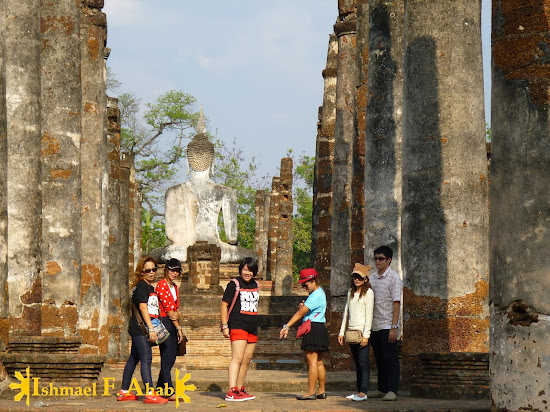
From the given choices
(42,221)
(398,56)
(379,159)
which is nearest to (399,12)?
(398,56)

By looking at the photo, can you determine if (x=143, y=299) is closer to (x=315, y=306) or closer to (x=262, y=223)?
(x=315, y=306)

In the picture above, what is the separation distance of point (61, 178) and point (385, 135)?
12.3 feet

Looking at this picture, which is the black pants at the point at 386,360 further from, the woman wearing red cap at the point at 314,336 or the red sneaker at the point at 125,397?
the red sneaker at the point at 125,397

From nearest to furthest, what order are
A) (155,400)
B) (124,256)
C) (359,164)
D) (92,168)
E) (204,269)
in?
(155,400) < (359,164) < (92,168) < (124,256) < (204,269)

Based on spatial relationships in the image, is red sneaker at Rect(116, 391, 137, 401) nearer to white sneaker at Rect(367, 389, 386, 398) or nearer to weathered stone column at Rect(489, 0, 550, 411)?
white sneaker at Rect(367, 389, 386, 398)

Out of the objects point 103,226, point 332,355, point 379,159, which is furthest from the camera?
point 103,226

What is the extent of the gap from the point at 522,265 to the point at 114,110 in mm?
13617

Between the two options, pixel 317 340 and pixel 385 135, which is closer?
pixel 317 340

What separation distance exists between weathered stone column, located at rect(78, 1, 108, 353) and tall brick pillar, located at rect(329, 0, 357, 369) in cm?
332

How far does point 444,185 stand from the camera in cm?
1038

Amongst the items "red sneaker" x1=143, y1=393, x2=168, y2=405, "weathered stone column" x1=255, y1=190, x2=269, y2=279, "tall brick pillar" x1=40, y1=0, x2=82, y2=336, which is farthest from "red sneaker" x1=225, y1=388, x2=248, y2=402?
"weathered stone column" x1=255, y1=190, x2=269, y2=279

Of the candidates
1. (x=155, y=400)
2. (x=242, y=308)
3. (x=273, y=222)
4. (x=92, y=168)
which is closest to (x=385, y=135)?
(x=242, y=308)

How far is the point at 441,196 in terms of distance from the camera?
1038 centimetres

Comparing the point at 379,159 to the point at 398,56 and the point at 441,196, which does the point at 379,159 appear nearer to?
the point at 398,56
